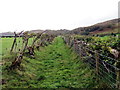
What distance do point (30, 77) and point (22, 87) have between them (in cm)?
135

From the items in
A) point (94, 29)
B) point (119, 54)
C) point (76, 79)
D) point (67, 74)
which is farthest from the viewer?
point (94, 29)

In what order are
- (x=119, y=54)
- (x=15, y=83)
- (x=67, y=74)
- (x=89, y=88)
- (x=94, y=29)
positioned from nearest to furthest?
(x=119, y=54)
(x=89, y=88)
(x=15, y=83)
(x=67, y=74)
(x=94, y=29)

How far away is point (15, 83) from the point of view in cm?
707

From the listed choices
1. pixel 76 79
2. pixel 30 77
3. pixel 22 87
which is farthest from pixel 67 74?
pixel 22 87

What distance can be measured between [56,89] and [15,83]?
1.88 m

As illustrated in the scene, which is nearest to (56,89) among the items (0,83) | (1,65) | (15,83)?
(15,83)

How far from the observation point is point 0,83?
22.2ft

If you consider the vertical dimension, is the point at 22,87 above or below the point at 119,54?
below

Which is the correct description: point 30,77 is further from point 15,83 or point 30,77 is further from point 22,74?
point 15,83

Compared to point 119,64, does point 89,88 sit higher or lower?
lower

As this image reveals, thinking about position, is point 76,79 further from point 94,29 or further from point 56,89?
point 94,29

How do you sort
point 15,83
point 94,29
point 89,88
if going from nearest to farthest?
point 89,88
point 15,83
point 94,29

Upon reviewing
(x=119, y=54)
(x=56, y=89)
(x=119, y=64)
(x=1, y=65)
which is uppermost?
(x=119, y=54)

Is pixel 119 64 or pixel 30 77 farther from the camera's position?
pixel 30 77
